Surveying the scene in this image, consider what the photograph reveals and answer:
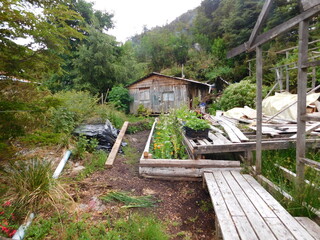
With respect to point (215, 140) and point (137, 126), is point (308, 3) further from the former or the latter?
point (137, 126)

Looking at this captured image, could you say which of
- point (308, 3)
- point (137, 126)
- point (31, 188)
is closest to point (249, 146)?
point (308, 3)

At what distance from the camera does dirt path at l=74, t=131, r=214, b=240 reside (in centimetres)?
239

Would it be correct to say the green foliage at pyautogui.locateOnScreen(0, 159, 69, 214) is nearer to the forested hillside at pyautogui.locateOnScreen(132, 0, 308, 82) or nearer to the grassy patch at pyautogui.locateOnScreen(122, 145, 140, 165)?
the grassy patch at pyautogui.locateOnScreen(122, 145, 140, 165)

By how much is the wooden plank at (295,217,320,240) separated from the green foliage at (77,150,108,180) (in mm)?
3406

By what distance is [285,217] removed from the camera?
1.82 m

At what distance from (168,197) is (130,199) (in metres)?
0.66

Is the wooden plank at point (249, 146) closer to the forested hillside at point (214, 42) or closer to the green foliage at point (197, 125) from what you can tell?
the green foliage at point (197, 125)

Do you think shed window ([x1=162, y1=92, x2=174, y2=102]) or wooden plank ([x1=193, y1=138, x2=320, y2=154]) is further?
shed window ([x1=162, y1=92, x2=174, y2=102])

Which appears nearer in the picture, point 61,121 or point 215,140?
point 215,140

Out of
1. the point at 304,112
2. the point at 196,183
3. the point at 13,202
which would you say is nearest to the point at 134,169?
the point at 196,183

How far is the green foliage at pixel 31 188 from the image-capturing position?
2.44 metres

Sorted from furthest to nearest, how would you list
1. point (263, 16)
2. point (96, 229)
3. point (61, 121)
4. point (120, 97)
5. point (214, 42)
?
point (214, 42)
point (120, 97)
point (61, 121)
point (263, 16)
point (96, 229)

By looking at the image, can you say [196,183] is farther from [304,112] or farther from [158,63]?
[158,63]

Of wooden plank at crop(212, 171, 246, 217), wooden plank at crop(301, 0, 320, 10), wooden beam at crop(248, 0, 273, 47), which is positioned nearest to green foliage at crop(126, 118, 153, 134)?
wooden plank at crop(212, 171, 246, 217)
